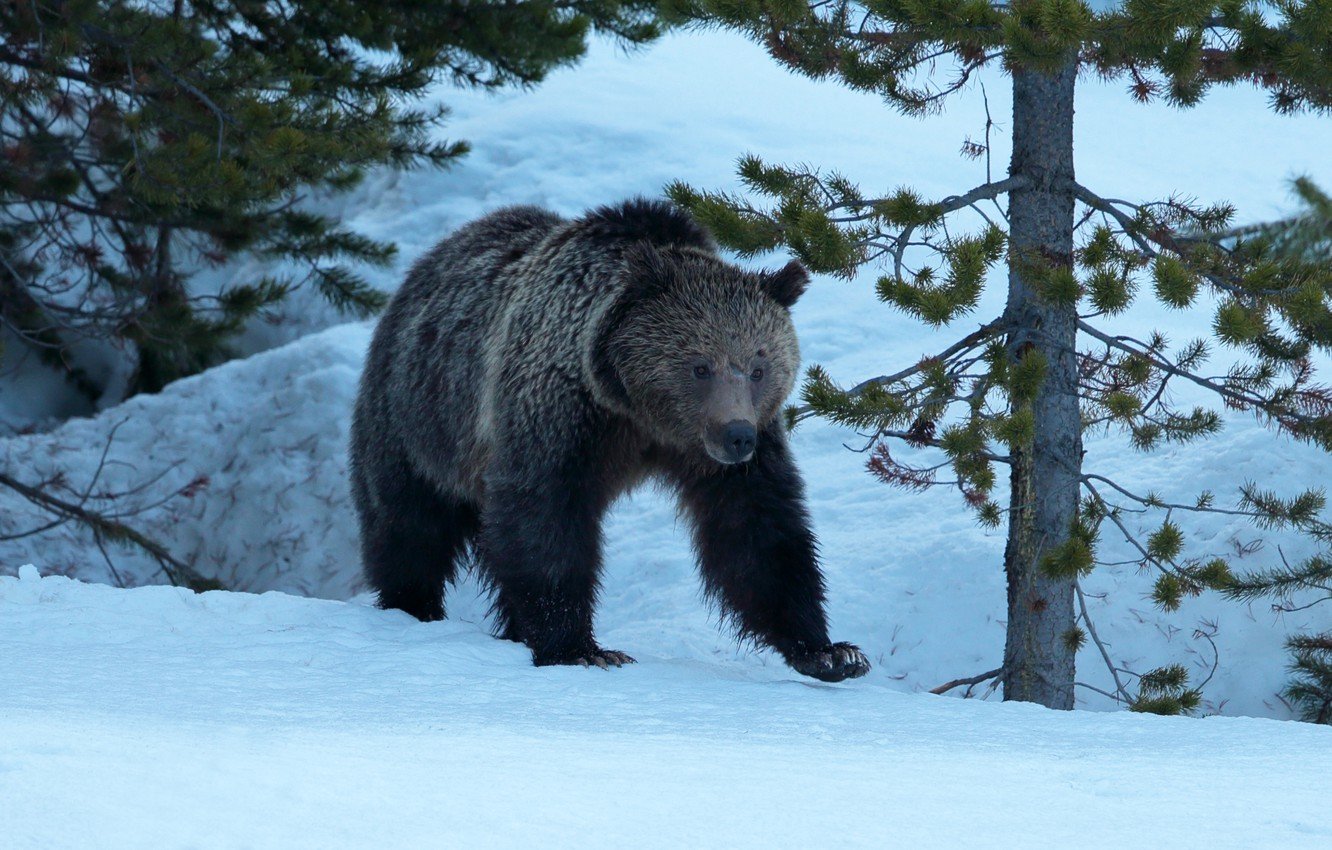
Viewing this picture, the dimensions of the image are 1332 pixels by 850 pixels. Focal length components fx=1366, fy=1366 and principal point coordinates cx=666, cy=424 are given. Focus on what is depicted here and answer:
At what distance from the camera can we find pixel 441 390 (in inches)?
247

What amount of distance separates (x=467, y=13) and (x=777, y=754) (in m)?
5.85

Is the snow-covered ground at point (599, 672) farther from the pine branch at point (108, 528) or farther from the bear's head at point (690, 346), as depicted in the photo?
the bear's head at point (690, 346)

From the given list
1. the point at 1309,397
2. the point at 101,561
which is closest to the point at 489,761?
the point at 1309,397

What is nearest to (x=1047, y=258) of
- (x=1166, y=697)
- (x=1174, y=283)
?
(x=1174, y=283)

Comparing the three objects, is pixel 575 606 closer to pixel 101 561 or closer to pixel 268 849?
pixel 268 849

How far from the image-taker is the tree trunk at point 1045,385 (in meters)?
5.57

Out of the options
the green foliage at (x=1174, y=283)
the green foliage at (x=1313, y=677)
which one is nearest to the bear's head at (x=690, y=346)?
the green foliage at (x=1174, y=283)

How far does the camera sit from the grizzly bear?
5246 millimetres

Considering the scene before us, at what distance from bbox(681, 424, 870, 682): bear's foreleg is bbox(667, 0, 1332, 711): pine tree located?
Answer: 270 millimetres

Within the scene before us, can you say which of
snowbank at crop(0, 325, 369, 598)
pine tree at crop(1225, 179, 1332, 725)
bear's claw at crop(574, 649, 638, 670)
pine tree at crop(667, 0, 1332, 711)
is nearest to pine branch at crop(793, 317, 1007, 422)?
pine tree at crop(667, 0, 1332, 711)

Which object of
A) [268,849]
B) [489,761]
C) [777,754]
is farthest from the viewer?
[777,754]

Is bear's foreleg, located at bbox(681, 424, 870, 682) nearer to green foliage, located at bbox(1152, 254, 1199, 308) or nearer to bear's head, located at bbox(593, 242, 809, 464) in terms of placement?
bear's head, located at bbox(593, 242, 809, 464)

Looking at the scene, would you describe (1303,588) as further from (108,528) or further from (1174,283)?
(108,528)

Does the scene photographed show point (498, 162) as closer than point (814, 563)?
No
